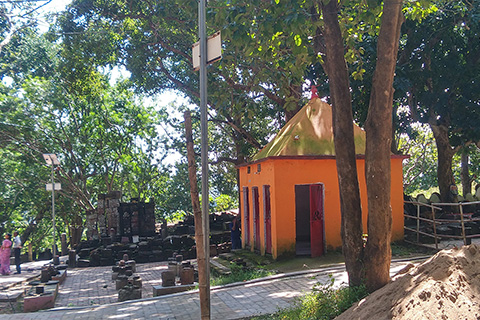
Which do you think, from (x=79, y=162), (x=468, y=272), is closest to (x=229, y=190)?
(x=79, y=162)

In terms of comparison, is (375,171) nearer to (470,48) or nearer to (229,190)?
(470,48)

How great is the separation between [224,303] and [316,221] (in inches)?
180

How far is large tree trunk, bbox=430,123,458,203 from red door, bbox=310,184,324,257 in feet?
24.8

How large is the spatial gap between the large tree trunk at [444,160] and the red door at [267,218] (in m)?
8.27

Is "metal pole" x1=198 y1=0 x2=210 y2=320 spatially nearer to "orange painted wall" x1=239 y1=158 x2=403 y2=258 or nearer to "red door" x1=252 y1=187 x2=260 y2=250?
"orange painted wall" x1=239 y1=158 x2=403 y2=258

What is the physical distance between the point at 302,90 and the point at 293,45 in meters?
11.3

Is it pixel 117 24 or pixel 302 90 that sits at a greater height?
pixel 117 24

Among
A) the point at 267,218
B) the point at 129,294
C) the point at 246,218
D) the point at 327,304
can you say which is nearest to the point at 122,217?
the point at 246,218

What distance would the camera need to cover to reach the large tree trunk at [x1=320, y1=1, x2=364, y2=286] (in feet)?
22.4

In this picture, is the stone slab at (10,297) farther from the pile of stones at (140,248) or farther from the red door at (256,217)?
the red door at (256,217)

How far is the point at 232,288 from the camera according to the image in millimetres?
10008

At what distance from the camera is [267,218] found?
43.0 feet

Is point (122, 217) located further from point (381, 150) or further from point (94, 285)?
point (381, 150)

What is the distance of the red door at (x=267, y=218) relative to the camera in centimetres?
1293
